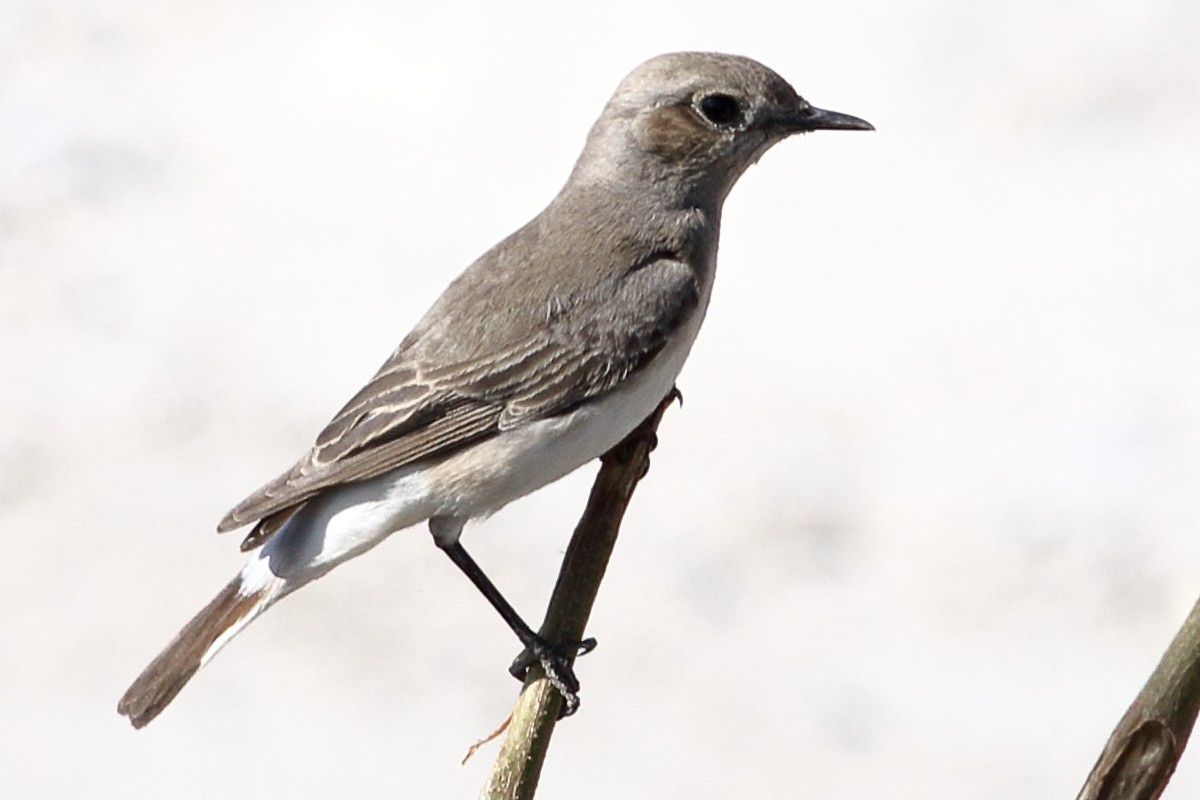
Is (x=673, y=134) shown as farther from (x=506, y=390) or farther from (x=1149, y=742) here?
(x=1149, y=742)

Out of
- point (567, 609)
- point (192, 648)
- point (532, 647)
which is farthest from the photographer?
point (192, 648)

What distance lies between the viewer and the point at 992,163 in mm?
9719

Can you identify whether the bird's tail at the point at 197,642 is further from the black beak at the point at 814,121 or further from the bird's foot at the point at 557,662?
the black beak at the point at 814,121

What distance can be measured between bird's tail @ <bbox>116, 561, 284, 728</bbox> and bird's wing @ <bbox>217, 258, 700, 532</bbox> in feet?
1.05

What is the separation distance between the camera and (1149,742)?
228cm

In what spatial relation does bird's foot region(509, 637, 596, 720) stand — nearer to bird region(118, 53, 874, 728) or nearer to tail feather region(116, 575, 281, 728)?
bird region(118, 53, 874, 728)

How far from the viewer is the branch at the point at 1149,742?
2271mm

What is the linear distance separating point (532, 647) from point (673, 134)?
169 centimetres

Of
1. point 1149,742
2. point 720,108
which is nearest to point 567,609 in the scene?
point 1149,742

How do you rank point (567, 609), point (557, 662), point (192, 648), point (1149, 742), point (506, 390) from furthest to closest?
point (506, 390)
point (192, 648)
point (557, 662)
point (567, 609)
point (1149, 742)

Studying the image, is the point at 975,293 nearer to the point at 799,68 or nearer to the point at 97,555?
the point at 799,68

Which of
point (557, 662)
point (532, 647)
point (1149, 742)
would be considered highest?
point (532, 647)

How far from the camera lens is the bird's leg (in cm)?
362

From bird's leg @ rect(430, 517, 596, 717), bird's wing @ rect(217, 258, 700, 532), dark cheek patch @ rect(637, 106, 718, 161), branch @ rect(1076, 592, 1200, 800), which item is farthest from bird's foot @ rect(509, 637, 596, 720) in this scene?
dark cheek patch @ rect(637, 106, 718, 161)
